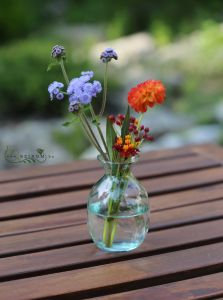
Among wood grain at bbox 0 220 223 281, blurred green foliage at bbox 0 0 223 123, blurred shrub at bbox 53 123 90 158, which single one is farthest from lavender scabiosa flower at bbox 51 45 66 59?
blurred green foliage at bbox 0 0 223 123

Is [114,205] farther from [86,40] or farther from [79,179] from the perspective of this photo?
[86,40]

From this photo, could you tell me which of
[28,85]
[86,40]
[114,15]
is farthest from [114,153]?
Answer: [114,15]

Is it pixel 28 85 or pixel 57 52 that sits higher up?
pixel 28 85

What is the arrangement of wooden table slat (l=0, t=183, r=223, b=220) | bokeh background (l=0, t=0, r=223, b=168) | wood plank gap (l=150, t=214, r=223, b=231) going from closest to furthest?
wood plank gap (l=150, t=214, r=223, b=231)
wooden table slat (l=0, t=183, r=223, b=220)
bokeh background (l=0, t=0, r=223, b=168)

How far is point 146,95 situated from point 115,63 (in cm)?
433

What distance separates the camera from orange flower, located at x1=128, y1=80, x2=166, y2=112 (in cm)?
120

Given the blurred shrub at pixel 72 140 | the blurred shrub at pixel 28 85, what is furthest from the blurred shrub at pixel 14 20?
the blurred shrub at pixel 72 140

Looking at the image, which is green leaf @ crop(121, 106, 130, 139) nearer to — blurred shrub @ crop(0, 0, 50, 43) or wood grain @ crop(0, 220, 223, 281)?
wood grain @ crop(0, 220, 223, 281)

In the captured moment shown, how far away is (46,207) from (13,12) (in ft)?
15.6

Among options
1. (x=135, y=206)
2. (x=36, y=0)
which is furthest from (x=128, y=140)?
(x=36, y=0)

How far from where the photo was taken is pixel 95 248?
1.34 m

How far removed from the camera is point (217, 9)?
6637 mm

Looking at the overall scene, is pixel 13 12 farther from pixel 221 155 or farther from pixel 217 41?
pixel 221 155

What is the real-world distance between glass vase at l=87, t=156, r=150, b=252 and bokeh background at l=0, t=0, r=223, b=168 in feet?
6.98
